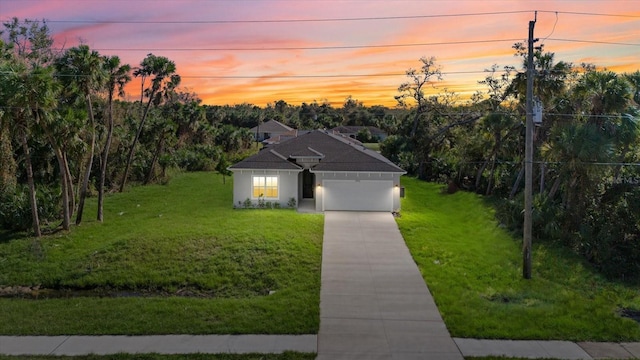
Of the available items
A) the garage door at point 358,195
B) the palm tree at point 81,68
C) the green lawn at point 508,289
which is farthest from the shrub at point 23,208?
the green lawn at point 508,289

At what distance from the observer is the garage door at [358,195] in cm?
2455

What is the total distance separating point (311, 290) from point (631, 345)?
868 centimetres

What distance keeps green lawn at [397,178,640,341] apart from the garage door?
4.83ft

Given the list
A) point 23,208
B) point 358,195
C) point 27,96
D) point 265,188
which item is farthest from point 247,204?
point 27,96

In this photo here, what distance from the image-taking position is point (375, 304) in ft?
44.7

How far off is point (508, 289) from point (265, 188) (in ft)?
45.5

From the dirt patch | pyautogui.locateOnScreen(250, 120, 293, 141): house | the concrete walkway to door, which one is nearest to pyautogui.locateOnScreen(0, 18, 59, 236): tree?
the dirt patch

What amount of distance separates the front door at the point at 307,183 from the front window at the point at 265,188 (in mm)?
2868

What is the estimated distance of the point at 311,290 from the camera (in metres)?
14.6

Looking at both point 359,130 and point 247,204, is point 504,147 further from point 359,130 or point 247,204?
point 359,130

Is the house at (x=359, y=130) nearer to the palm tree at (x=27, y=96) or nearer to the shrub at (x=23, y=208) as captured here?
the shrub at (x=23, y=208)

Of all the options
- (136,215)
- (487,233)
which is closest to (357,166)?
(487,233)

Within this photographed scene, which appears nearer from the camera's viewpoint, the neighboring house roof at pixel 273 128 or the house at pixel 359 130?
the house at pixel 359 130

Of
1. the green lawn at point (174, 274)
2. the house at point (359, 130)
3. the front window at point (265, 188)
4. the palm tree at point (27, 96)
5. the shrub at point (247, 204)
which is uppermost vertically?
the house at point (359, 130)
